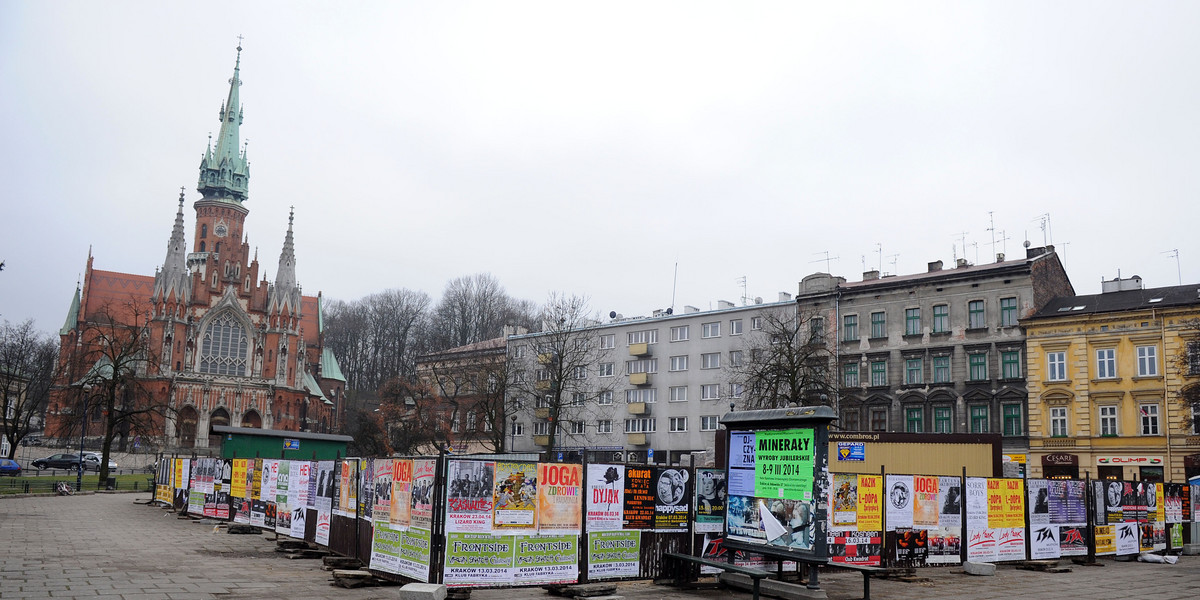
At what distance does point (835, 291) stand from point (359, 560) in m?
42.3

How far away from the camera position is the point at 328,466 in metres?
18.5

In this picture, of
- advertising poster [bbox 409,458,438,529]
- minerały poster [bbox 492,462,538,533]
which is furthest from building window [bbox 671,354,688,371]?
advertising poster [bbox 409,458,438,529]

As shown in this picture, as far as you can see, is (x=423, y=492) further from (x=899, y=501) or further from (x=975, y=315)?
(x=975, y=315)

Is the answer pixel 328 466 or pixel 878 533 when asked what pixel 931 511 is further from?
pixel 328 466

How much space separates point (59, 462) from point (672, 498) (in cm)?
6283

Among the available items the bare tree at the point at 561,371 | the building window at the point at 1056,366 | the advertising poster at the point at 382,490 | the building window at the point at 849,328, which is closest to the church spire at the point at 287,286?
the bare tree at the point at 561,371

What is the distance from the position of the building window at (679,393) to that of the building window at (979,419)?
19.4m

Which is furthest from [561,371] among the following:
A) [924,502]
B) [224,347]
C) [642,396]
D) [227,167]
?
[227,167]

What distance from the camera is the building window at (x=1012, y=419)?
45.8 metres

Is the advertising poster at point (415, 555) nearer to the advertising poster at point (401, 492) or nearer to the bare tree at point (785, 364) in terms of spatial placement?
the advertising poster at point (401, 492)

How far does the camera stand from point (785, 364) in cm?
4734

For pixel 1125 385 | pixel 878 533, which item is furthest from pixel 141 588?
pixel 1125 385

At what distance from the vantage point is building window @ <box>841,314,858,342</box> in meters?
52.9

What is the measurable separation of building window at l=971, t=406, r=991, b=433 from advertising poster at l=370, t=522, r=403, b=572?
3962cm
